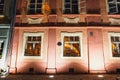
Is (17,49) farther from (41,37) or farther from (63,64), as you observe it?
(63,64)

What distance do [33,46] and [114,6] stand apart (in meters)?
5.84

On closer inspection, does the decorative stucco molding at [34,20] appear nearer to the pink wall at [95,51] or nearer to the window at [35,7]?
the window at [35,7]

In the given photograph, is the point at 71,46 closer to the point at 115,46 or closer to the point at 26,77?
the point at 115,46

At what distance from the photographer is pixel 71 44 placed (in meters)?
15.5

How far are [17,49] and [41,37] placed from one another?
1.65 metres

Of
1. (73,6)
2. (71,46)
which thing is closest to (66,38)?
(71,46)

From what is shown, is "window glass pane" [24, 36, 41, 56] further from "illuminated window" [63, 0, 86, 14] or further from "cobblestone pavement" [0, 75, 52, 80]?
"illuminated window" [63, 0, 86, 14]

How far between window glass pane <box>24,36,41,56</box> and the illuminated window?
2598 millimetres

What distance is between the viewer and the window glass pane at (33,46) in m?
15.4

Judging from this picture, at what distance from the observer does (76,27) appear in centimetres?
1559

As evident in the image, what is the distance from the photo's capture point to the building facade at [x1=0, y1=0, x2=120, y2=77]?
49.0 feet

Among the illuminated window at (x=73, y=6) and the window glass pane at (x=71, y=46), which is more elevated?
the illuminated window at (x=73, y=6)

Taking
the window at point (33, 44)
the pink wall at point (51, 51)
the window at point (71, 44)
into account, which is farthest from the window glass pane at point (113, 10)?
the window at point (33, 44)

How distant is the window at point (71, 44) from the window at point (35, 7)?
8.00 feet
